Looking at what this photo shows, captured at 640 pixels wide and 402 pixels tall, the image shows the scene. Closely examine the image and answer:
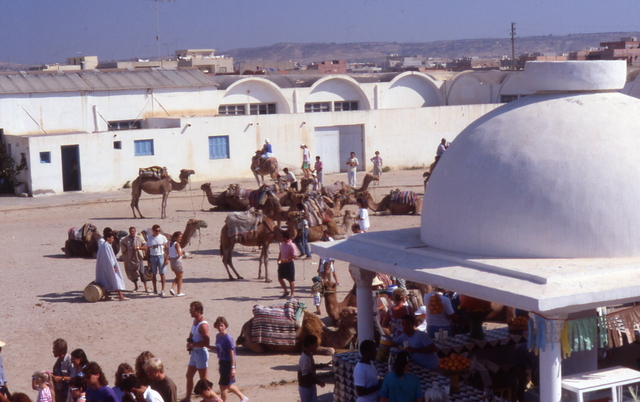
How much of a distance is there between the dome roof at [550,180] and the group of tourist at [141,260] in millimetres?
6912

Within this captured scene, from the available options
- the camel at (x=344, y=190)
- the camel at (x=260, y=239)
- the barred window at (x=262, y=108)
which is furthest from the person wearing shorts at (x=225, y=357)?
the barred window at (x=262, y=108)

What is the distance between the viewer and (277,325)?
12133 millimetres

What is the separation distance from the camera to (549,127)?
339 inches

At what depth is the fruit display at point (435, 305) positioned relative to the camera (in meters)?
10.5

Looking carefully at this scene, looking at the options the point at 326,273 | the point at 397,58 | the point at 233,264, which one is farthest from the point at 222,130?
the point at 397,58

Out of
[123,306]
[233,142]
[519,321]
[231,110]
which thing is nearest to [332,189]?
[233,142]

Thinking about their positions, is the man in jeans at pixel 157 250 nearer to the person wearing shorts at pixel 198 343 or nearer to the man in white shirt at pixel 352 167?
the person wearing shorts at pixel 198 343

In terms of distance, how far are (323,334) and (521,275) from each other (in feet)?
16.7

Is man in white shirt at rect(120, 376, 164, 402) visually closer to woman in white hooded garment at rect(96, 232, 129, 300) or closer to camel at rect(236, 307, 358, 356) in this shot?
camel at rect(236, 307, 358, 356)

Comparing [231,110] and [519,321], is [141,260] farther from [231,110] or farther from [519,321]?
[231,110]

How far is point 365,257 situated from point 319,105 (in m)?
29.3

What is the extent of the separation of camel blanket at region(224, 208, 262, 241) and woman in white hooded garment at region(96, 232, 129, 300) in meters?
2.47

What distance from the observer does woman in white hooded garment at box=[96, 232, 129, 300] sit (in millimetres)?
14852

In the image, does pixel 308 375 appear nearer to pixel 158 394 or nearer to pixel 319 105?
pixel 158 394
